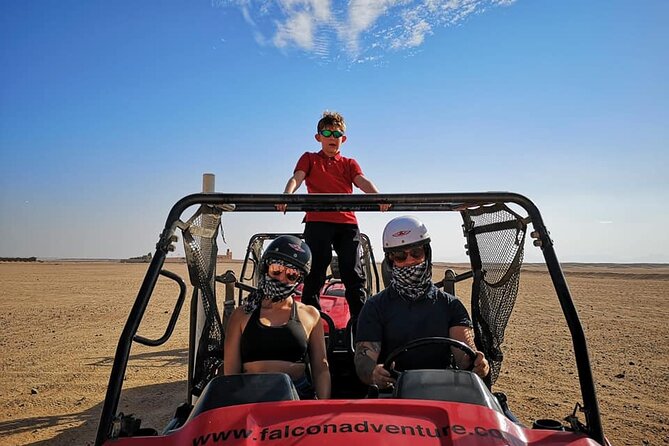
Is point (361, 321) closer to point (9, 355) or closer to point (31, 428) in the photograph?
point (31, 428)

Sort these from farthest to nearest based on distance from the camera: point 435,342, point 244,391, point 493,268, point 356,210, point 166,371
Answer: point 166,371
point 493,268
point 356,210
point 435,342
point 244,391

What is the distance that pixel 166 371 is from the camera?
784 centimetres

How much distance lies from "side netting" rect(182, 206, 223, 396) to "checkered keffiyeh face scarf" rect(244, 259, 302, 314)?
36 centimetres

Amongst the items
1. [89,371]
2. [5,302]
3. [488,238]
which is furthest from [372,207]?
[5,302]

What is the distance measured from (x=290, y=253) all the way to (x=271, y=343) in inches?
22.0

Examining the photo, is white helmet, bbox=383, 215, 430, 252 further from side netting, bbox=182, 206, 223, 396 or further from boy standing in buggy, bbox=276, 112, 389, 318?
boy standing in buggy, bbox=276, 112, 389, 318

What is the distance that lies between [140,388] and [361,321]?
4.51 metres

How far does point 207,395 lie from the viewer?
2207mm

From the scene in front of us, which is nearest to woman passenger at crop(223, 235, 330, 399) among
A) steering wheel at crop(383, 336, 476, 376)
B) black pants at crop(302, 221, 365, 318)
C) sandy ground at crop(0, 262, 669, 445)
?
steering wheel at crop(383, 336, 476, 376)

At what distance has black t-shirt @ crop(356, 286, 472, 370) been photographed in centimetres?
335

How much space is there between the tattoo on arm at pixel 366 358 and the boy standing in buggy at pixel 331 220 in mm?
1757

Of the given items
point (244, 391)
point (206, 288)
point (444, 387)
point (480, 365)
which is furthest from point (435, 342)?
point (206, 288)

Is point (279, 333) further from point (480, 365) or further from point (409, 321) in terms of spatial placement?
point (480, 365)

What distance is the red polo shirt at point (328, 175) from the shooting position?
204 inches
